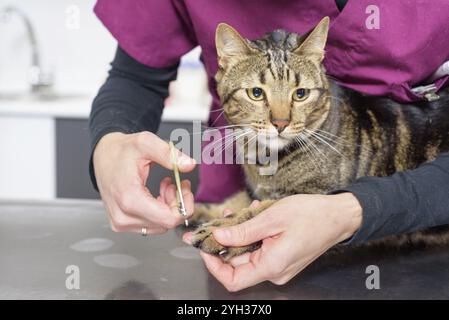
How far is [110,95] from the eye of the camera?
108 centimetres

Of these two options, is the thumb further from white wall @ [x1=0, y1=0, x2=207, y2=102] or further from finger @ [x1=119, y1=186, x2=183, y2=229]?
white wall @ [x1=0, y1=0, x2=207, y2=102]

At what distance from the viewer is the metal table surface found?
0.77 metres

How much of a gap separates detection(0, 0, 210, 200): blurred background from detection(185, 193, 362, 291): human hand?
4.07ft

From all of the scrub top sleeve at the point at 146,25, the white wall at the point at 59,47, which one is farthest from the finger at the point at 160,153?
the white wall at the point at 59,47

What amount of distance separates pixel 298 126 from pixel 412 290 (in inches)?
12.4

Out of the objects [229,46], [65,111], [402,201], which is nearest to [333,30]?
[229,46]

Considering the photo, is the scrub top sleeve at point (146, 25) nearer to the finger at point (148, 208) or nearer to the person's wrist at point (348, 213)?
the finger at point (148, 208)

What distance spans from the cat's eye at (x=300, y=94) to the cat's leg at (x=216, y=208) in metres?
0.29

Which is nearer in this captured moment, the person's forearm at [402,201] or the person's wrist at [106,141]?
the person's forearm at [402,201]

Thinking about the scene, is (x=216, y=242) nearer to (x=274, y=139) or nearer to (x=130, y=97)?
(x=274, y=139)

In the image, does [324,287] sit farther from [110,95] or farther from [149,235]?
[110,95]

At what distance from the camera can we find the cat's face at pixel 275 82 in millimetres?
894

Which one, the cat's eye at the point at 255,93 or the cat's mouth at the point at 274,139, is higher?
the cat's eye at the point at 255,93
